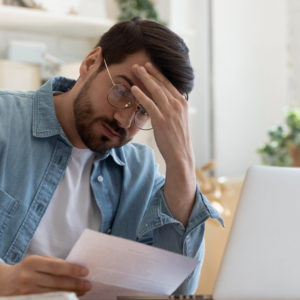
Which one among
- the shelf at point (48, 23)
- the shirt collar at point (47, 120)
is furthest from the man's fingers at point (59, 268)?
the shelf at point (48, 23)

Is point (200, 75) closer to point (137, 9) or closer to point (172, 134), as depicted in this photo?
point (137, 9)

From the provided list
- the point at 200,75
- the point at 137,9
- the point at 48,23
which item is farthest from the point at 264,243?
the point at 200,75

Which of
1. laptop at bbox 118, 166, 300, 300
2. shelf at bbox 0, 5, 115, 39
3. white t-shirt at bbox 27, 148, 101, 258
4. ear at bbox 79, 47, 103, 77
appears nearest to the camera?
laptop at bbox 118, 166, 300, 300

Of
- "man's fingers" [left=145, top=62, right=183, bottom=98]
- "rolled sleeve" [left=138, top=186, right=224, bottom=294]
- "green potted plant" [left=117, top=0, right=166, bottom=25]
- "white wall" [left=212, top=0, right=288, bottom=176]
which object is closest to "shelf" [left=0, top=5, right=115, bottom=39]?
"green potted plant" [left=117, top=0, right=166, bottom=25]

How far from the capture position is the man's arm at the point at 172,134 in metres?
1.12

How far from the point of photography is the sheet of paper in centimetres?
76

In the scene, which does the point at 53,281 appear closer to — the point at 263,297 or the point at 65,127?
the point at 263,297

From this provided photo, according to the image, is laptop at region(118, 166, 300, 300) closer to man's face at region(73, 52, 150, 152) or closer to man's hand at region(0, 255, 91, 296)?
man's hand at region(0, 255, 91, 296)

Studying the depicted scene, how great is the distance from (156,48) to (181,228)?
16.4 inches

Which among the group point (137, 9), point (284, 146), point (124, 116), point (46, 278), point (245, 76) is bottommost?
point (284, 146)

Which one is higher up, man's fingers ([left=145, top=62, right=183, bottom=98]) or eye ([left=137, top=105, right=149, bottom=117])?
man's fingers ([left=145, top=62, right=183, bottom=98])

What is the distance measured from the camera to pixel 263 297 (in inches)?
29.3

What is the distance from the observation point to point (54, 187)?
4.01 feet

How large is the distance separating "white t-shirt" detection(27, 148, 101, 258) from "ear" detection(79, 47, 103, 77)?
0.20 metres
